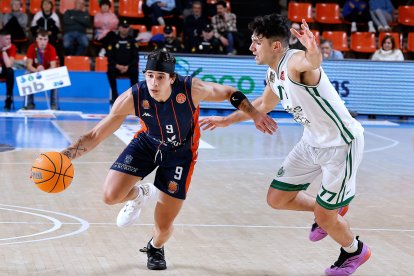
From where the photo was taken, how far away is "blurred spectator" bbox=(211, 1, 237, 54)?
70.1ft

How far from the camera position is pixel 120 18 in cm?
2297

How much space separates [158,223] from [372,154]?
797 cm

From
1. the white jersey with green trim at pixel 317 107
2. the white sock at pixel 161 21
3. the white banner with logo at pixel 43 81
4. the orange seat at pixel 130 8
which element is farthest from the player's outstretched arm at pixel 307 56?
the orange seat at pixel 130 8

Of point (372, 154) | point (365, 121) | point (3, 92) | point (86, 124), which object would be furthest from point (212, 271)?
point (3, 92)

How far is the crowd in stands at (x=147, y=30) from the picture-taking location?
20.2m

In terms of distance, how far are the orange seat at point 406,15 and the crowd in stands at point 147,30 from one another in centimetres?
16

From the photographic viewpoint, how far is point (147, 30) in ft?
75.4

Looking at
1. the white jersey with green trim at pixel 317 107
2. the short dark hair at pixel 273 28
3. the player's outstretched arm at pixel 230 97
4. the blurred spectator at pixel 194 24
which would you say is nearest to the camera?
the white jersey with green trim at pixel 317 107

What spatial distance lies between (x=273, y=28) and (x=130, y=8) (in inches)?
645

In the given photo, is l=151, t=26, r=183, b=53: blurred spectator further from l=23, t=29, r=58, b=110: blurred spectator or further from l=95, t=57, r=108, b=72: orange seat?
l=23, t=29, r=58, b=110: blurred spectator

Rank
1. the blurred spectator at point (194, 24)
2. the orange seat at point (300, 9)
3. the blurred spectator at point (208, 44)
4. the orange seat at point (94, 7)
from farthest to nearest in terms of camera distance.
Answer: the orange seat at point (300, 9) → the orange seat at point (94, 7) → the blurred spectator at point (194, 24) → the blurred spectator at point (208, 44)

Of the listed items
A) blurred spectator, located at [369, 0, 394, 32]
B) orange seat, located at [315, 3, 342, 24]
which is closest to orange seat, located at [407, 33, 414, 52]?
blurred spectator, located at [369, 0, 394, 32]

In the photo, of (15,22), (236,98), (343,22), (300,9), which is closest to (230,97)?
(236,98)

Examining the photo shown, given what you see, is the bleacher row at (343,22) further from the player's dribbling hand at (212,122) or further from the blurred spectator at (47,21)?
the player's dribbling hand at (212,122)
